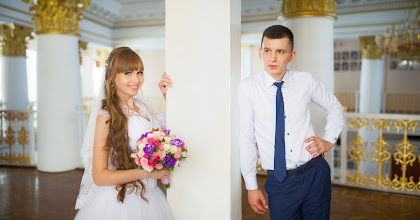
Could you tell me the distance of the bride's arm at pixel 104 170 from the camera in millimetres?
2176

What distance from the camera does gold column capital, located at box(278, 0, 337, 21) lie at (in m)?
5.57

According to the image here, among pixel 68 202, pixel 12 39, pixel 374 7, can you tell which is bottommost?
pixel 68 202

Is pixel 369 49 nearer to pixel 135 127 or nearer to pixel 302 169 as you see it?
pixel 302 169

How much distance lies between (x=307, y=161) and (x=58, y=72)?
586cm

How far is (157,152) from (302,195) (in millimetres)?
912

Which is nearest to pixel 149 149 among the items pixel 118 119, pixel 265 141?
pixel 118 119

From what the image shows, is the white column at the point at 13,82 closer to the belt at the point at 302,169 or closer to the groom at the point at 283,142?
the groom at the point at 283,142

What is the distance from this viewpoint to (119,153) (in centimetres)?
221

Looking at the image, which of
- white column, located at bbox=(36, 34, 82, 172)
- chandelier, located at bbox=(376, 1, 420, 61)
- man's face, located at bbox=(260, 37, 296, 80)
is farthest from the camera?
chandelier, located at bbox=(376, 1, 420, 61)

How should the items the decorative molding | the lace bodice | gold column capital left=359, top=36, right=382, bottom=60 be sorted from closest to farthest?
the lace bodice
the decorative molding
gold column capital left=359, top=36, right=382, bottom=60

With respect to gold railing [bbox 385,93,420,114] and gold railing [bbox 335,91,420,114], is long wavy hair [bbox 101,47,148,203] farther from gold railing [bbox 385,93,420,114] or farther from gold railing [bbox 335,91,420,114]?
gold railing [bbox 385,93,420,114]

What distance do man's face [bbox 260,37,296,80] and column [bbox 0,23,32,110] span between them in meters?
10.2

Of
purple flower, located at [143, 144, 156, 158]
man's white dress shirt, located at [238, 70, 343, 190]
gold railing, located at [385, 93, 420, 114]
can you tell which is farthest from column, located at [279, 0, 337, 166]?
gold railing, located at [385, 93, 420, 114]

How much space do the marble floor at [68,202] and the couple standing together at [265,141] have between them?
2.31m
